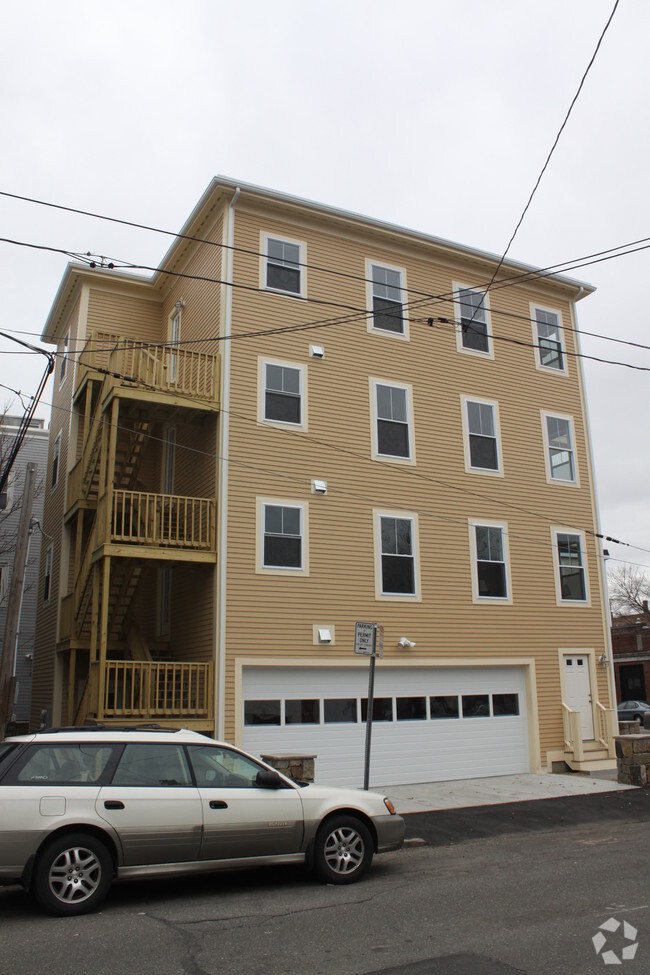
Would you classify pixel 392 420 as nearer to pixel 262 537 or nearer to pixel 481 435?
pixel 481 435

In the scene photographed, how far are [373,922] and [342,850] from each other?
1556 millimetres

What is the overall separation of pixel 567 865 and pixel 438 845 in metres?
2.18

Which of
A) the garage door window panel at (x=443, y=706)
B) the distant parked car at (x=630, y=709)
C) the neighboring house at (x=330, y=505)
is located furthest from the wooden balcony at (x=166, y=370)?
the distant parked car at (x=630, y=709)

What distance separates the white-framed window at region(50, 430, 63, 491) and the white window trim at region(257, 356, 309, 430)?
827 centimetres

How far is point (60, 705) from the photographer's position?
19438 mm

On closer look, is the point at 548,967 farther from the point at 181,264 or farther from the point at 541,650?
the point at 181,264

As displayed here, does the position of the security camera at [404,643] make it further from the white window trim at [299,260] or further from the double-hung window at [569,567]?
the white window trim at [299,260]

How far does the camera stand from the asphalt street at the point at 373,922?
593cm

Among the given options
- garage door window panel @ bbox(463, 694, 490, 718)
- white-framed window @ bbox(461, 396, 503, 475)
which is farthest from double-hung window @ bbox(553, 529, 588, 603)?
garage door window panel @ bbox(463, 694, 490, 718)

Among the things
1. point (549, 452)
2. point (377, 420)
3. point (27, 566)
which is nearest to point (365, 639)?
point (377, 420)

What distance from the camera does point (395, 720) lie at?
55.6 feet

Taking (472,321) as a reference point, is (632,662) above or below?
below

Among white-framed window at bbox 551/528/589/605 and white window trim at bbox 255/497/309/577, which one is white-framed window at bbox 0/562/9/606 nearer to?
white window trim at bbox 255/497/309/577

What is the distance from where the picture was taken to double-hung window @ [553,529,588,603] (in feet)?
65.1
